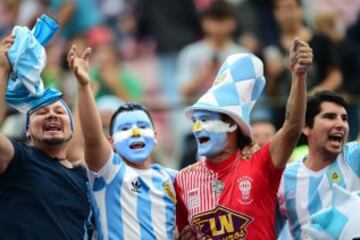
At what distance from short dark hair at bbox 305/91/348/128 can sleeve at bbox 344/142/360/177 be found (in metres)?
0.37

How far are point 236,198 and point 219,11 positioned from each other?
5.12 m

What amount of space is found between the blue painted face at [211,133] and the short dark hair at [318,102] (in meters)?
0.83

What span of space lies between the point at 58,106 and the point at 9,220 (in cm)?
96

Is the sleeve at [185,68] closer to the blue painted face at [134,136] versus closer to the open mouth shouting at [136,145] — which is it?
the blue painted face at [134,136]

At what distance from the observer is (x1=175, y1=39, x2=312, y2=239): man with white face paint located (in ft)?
31.4

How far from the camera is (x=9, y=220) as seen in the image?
963 cm

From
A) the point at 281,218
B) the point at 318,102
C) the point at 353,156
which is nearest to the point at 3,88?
the point at 281,218

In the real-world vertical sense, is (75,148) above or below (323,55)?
below

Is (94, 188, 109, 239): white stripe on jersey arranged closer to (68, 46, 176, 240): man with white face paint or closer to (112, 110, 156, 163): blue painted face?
(68, 46, 176, 240): man with white face paint

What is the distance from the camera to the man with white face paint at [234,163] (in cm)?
958

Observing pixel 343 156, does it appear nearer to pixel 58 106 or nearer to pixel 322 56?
pixel 58 106

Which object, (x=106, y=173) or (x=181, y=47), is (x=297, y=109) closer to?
(x=106, y=173)

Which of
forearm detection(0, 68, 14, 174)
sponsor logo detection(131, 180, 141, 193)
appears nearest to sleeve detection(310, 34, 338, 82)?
sponsor logo detection(131, 180, 141, 193)

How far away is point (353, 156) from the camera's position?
33.6 feet
